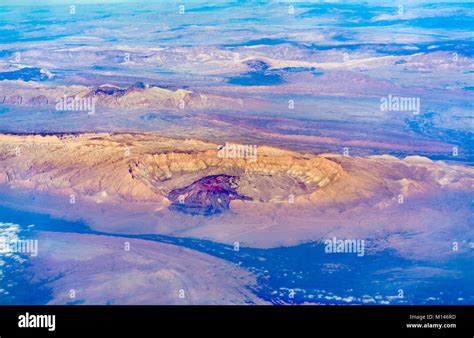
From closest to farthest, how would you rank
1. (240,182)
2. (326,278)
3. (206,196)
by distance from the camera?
(326,278), (206,196), (240,182)

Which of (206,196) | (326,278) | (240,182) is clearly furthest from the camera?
(240,182)

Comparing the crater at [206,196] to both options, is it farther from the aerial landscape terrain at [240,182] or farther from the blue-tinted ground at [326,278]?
the blue-tinted ground at [326,278]

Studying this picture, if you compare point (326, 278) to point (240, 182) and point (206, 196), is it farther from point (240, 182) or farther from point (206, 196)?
point (240, 182)

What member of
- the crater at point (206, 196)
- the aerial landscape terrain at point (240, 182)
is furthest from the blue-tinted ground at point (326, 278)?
the crater at point (206, 196)

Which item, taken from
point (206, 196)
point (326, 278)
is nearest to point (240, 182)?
point (206, 196)

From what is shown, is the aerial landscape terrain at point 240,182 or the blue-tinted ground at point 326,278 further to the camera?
the aerial landscape terrain at point 240,182

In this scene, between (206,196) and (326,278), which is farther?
(206,196)
